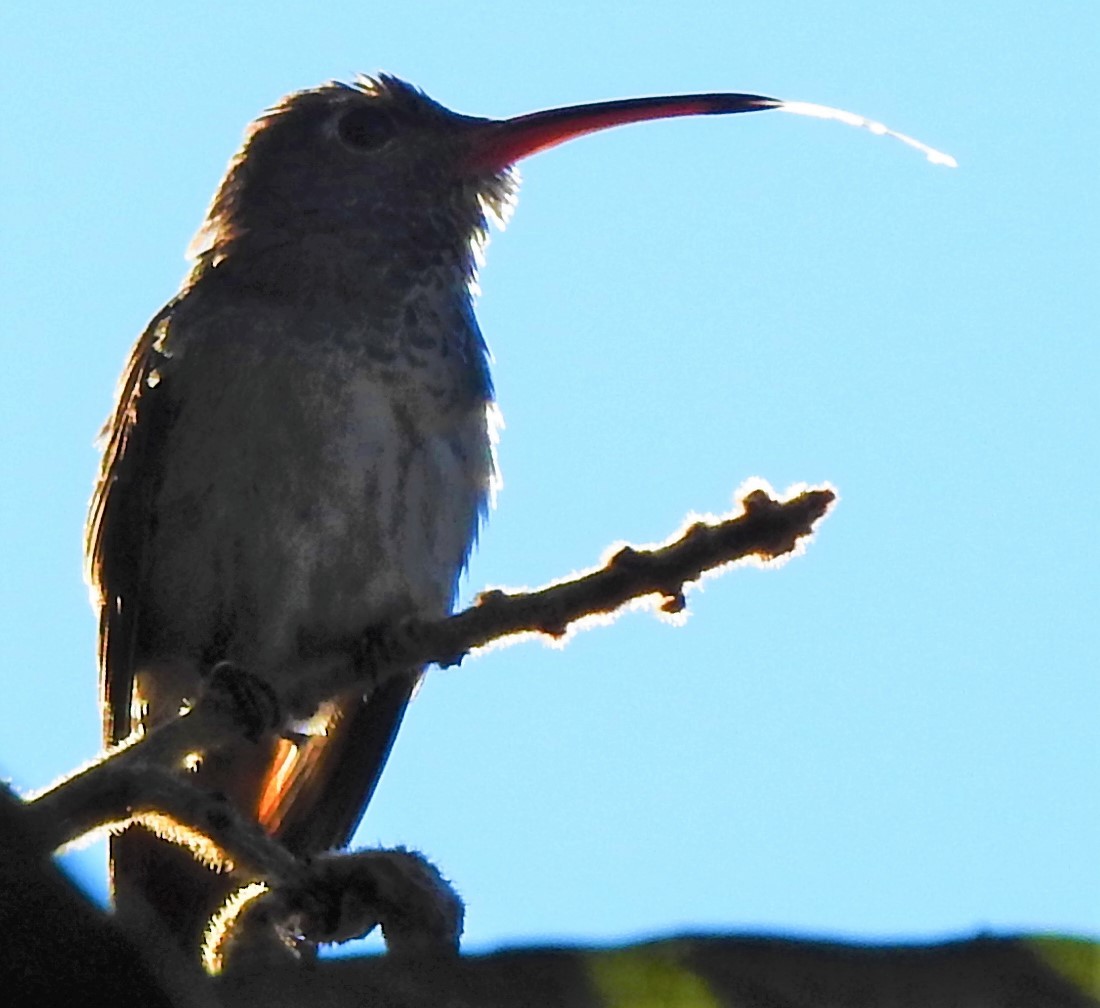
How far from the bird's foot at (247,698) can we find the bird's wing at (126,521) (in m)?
2.07

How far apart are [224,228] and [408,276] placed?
89 centimetres

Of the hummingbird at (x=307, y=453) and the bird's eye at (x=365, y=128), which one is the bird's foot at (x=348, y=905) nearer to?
the hummingbird at (x=307, y=453)

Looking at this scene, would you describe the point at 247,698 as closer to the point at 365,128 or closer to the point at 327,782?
the point at 327,782

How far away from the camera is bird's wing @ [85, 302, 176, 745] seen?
534cm

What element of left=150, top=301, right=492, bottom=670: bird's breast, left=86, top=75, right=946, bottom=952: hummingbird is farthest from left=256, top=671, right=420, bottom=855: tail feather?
left=150, top=301, right=492, bottom=670: bird's breast

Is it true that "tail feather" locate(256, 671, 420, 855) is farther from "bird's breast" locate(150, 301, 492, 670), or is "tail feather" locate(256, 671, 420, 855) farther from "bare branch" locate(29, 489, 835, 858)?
"bare branch" locate(29, 489, 835, 858)

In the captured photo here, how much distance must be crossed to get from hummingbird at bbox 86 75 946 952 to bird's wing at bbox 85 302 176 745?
0.4 inches

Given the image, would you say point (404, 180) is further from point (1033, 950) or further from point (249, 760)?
point (1033, 950)

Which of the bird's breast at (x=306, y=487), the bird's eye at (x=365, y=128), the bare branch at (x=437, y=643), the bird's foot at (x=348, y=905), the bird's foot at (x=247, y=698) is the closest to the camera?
the bare branch at (x=437, y=643)

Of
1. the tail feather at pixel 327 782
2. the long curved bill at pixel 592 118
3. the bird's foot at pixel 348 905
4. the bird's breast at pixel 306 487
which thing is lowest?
the bird's foot at pixel 348 905

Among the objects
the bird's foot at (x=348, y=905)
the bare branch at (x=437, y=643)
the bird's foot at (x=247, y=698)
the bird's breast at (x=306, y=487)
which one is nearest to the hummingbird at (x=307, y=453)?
the bird's breast at (x=306, y=487)

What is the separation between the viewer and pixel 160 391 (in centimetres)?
536

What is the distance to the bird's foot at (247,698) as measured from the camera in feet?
9.08

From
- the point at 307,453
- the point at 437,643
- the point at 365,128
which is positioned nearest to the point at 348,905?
the point at 437,643
